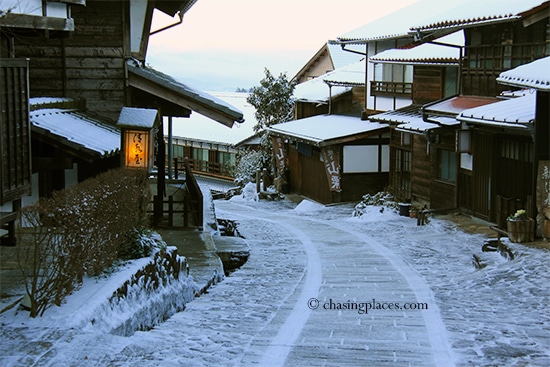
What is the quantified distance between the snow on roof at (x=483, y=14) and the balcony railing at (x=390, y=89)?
6001mm

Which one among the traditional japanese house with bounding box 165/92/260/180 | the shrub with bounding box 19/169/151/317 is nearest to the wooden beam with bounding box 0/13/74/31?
the shrub with bounding box 19/169/151/317

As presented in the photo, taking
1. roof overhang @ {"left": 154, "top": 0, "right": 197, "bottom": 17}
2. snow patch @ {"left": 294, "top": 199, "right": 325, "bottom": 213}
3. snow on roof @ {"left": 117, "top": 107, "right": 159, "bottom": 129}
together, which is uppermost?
roof overhang @ {"left": 154, "top": 0, "right": 197, "bottom": 17}

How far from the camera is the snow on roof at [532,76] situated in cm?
1204

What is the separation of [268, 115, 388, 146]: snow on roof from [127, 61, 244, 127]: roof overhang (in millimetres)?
13425

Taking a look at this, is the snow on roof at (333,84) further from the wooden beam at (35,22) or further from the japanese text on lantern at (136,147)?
the wooden beam at (35,22)

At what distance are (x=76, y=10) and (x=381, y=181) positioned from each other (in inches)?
692

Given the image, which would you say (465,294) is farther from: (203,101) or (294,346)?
(203,101)

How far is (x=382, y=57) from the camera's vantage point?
26500 mm

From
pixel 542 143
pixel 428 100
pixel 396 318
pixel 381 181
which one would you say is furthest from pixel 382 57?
pixel 396 318

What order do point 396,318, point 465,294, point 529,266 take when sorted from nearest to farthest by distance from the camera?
point 396,318, point 465,294, point 529,266

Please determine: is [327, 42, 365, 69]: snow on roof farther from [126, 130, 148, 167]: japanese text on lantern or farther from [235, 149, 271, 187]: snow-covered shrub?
[126, 130, 148, 167]: japanese text on lantern

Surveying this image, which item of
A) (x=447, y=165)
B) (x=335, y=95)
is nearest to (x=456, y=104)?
(x=447, y=165)

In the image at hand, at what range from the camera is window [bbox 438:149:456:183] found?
21.5m

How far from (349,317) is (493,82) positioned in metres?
12.6
